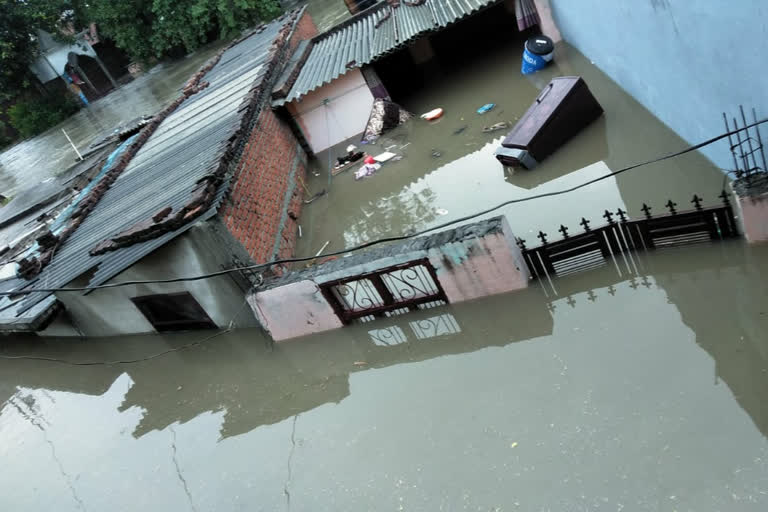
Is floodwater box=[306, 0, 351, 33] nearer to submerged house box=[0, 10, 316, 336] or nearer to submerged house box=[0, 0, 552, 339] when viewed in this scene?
submerged house box=[0, 0, 552, 339]

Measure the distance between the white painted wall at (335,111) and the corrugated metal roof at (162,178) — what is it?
133cm

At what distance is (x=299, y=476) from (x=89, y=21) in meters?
38.9

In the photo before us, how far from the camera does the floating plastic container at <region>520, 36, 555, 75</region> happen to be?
1252 cm

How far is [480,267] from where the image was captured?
7332 millimetres

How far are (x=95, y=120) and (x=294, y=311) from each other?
2916 centimetres

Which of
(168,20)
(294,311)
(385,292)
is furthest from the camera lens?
(168,20)

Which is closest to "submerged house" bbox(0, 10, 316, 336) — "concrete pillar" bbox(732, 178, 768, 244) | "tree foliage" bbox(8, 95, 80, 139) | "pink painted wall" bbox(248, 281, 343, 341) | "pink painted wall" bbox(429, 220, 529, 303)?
"pink painted wall" bbox(248, 281, 343, 341)

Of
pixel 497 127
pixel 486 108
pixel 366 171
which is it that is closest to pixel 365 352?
pixel 366 171

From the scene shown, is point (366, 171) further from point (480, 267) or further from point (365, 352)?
point (480, 267)

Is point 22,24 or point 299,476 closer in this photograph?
point 299,476

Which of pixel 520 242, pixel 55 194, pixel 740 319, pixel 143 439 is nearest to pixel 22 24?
pixel 55 194

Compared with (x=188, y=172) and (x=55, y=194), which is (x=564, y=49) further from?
(x=55, y=194)

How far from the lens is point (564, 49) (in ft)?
43.4

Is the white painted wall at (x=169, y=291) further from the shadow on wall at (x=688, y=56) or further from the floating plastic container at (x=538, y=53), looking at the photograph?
the floating plastic container at (x=538, y=53)
